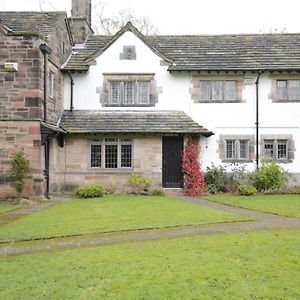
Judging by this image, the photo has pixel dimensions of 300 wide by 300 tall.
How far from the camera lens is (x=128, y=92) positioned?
22.4 m

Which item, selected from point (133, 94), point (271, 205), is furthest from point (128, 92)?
point (271, 205)

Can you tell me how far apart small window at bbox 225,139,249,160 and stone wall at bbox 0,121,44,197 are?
9323 mm

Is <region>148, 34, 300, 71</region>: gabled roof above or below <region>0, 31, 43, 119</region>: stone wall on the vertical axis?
above

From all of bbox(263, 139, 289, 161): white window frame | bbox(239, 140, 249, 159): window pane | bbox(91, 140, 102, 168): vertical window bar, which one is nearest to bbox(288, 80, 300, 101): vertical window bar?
bbox(263, 139, 289, 161): white window frame

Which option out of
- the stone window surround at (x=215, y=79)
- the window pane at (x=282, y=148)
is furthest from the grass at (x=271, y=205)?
the stone window surround at (x=215, y=79)

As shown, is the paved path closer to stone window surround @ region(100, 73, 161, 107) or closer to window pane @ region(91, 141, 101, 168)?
window pane @ region(91, 141, 101, 168)

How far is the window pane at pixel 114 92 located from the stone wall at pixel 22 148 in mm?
5257

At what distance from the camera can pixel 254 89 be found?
22062mm

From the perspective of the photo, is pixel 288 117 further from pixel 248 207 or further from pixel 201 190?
pixel 248 207

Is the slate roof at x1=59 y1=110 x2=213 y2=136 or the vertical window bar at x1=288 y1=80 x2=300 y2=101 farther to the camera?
the vertical window bar at x1=288 y1=80 x2=300 y2=101

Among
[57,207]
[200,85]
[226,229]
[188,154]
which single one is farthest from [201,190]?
[226,229]

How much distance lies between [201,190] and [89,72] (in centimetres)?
815

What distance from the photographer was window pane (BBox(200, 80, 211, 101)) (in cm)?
2220

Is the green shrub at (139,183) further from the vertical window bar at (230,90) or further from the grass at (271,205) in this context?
the vertical window bar at (230,90)
